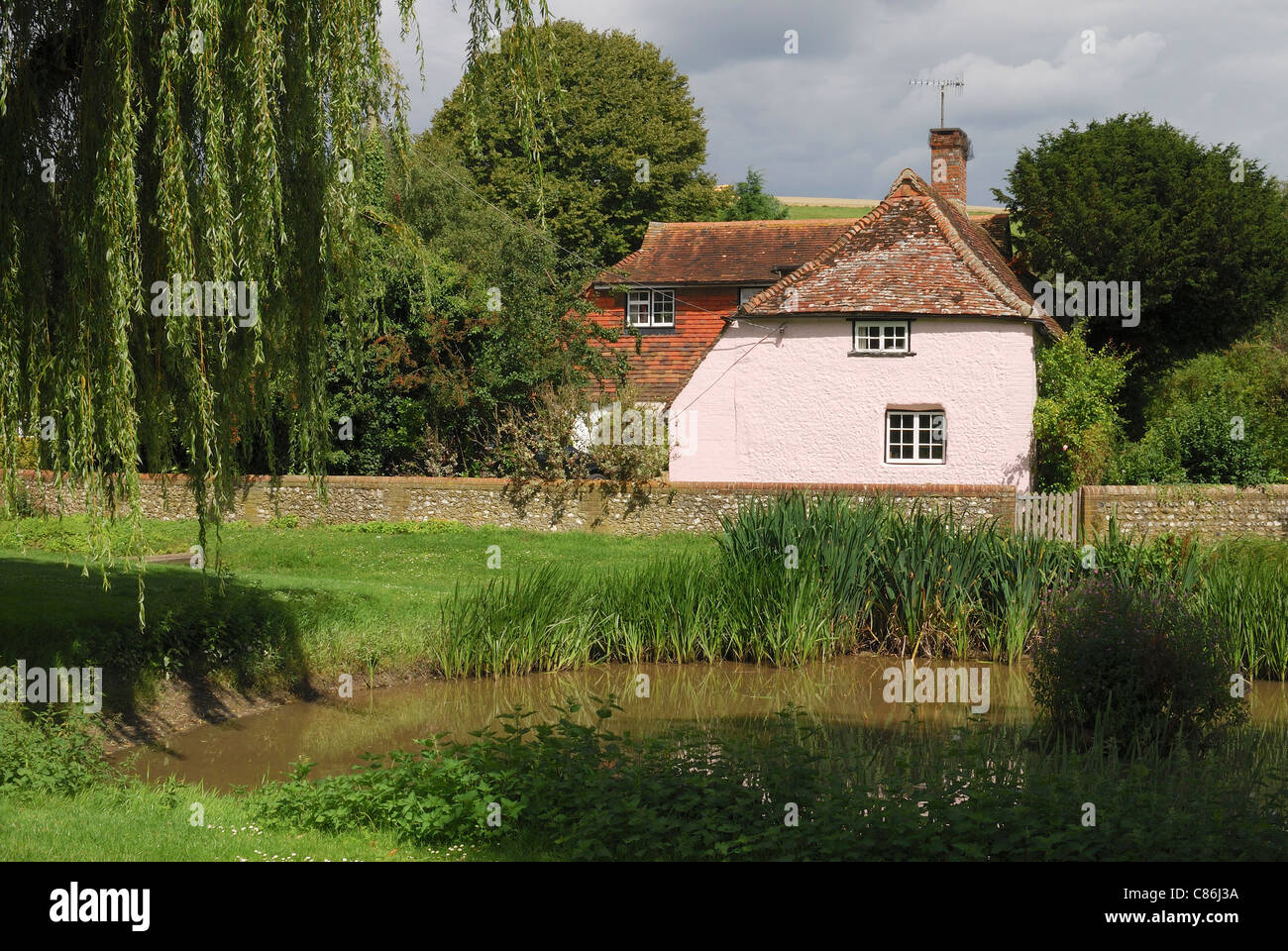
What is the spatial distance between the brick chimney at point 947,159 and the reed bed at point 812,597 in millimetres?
20634

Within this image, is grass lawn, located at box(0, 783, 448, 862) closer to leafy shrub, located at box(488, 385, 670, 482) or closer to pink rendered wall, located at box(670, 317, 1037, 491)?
leafy shrub, located at box(488, 385, 670, 482)

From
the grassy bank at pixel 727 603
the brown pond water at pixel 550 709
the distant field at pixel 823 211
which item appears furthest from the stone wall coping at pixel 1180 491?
the distant field at pixel 823 211

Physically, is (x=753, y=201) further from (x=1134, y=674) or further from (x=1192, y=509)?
(x=1134, y=674)

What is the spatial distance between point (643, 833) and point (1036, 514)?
16705mm

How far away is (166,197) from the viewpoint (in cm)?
822

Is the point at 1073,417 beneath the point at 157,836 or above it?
above

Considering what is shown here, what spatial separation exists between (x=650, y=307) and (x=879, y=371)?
30.9 feet

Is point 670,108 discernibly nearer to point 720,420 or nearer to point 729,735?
point 720,420

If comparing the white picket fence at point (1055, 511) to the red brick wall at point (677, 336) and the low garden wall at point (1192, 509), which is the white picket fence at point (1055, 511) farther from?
the red brick wall at point (677, 336)

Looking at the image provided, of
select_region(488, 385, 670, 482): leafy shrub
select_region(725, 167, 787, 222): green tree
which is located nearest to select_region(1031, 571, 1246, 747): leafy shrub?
select_region(488, 385, 670, 482): leafy shrub

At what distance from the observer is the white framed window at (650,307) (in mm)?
35438

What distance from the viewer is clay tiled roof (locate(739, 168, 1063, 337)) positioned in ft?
90.7

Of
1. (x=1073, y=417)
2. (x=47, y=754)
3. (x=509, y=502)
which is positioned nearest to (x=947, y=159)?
(x=1073, y=417)

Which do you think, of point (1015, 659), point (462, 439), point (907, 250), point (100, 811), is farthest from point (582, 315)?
point (100, 811)
